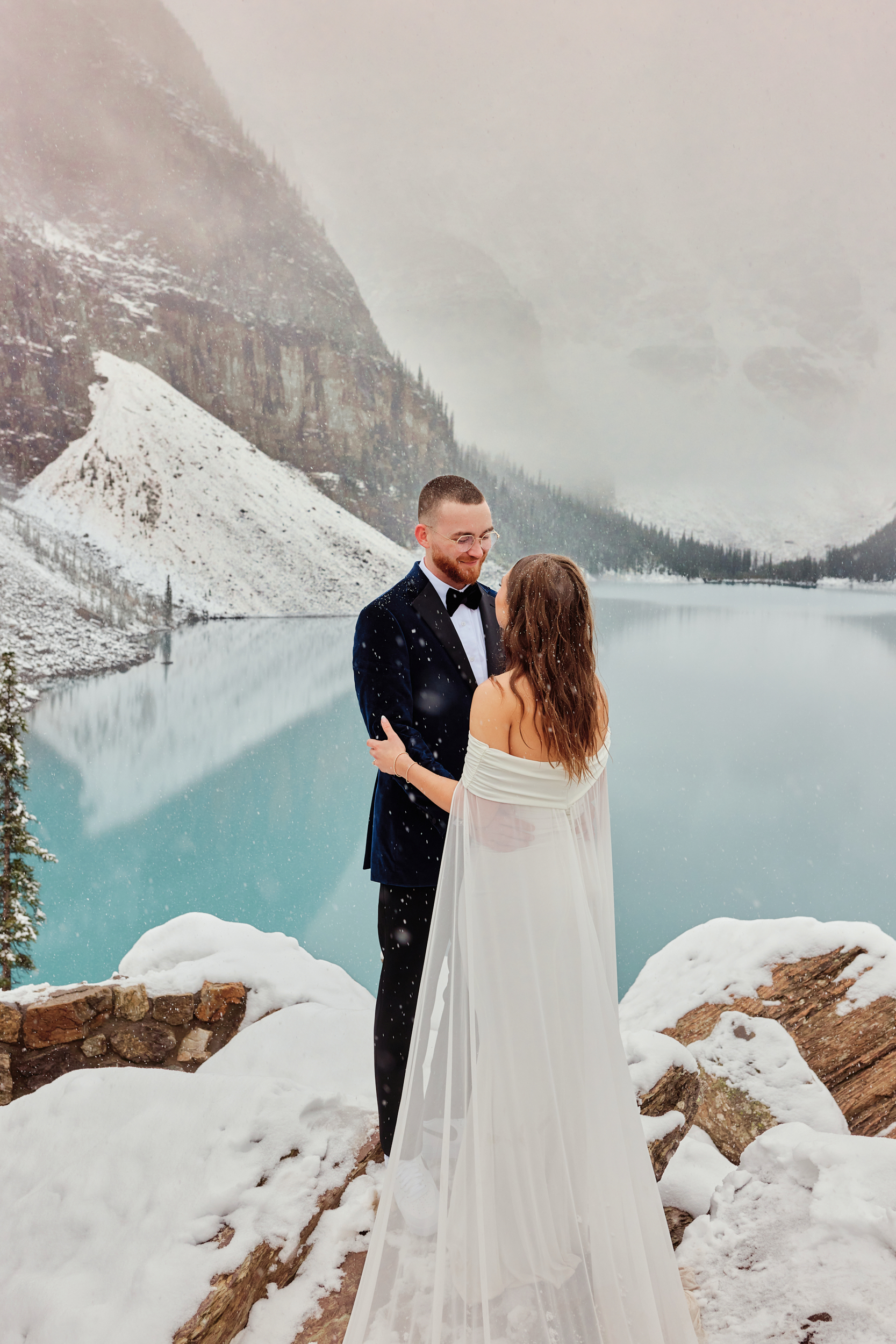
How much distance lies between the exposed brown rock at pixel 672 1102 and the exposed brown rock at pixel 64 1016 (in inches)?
94.8

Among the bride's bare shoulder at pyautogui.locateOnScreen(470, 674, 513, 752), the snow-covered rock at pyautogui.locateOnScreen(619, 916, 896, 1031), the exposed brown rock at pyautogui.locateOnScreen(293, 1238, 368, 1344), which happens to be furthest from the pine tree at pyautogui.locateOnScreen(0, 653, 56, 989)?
the bride's bare shoulder at pyautogui.locateOnScreen(470, 674, 513, 752)

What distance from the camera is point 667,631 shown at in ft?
118

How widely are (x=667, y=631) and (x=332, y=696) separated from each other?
62.3 feet

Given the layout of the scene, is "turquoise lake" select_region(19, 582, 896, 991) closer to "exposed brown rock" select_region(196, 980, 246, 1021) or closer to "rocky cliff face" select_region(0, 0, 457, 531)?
"rocky cliff face" select_region(0, 0, 457, 531)

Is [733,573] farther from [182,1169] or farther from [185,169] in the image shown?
[185,169]

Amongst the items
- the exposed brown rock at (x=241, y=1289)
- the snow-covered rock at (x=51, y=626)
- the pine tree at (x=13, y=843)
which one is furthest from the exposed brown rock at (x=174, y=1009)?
the snow-covered rock at (x=51, y=626)

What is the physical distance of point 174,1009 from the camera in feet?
9.86

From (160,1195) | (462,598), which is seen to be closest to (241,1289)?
(160,1195)

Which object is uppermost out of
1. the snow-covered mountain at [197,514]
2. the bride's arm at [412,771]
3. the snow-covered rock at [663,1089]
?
the snow-covered mountain at [197,514]

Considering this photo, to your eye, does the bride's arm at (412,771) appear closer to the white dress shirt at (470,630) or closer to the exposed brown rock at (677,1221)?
the white dress shirt at (470,630)

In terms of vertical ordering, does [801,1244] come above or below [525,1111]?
below

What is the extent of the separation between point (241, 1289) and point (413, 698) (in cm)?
149

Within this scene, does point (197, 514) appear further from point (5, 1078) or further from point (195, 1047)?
point (195, 1047)

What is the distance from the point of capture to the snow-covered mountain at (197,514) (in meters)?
27.8
